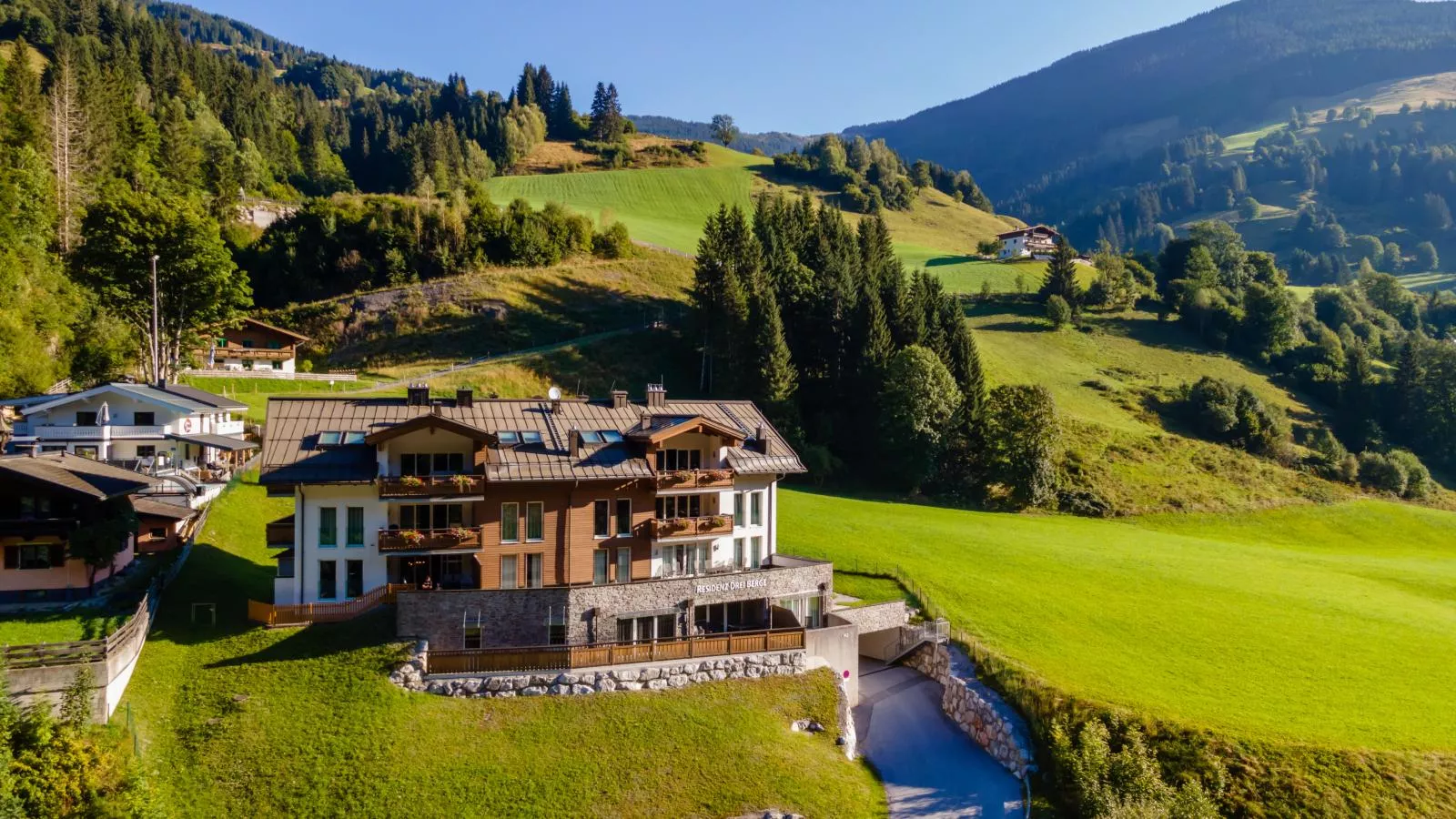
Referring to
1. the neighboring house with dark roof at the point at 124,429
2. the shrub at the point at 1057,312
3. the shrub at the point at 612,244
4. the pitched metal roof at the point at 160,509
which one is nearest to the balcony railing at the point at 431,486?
the pitched metal roof at the point at 160,509

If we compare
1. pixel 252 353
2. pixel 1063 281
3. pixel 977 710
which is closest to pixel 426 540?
pixel 977 710

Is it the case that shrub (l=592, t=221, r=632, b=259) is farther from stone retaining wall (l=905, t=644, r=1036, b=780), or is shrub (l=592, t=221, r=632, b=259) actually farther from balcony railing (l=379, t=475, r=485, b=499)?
stone retaining wall (l=905, t=644, r=1036, b=780)

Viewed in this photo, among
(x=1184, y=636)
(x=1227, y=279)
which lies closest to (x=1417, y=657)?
(x=1184, y=636)

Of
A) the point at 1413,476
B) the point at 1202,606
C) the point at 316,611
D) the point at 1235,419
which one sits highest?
the point at 1235,419

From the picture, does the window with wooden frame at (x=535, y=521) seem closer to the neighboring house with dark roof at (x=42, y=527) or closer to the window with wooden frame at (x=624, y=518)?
the window with wooden frame at (x=624, y=518)

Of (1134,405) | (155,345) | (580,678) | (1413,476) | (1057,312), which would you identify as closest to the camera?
(580,678)

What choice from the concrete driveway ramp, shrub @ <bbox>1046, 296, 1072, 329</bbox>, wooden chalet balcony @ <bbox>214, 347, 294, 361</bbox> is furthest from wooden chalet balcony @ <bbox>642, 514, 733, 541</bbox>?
shrub @ <bbox>1046, 296, 1072, 329</bbox>

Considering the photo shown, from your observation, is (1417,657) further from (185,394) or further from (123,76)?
(123,76)

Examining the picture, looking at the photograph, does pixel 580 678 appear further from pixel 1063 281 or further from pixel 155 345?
pixel 1063 281
